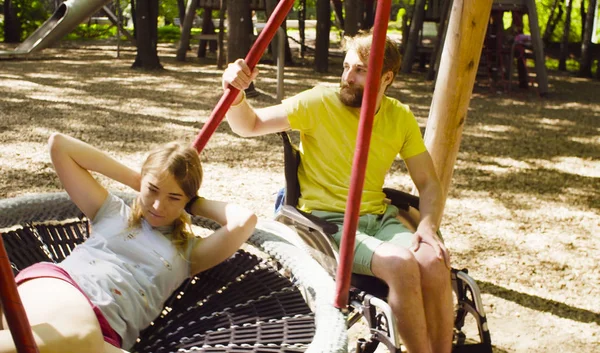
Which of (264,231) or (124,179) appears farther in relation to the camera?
(264,231)

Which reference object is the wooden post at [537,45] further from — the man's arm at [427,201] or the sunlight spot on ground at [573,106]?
the man's arm at [427,201]

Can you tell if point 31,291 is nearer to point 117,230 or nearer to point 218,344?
point 117,230

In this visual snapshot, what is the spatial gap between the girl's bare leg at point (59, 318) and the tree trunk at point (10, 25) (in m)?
16.4

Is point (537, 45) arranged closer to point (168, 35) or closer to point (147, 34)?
point (147, 34)

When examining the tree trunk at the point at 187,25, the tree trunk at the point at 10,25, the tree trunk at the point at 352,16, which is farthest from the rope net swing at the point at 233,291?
the tree trunk at the point at 10,25

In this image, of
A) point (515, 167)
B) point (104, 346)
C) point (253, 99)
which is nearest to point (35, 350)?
point (104, 346)

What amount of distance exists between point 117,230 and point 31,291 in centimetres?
37

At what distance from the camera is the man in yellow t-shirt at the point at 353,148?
2.24m

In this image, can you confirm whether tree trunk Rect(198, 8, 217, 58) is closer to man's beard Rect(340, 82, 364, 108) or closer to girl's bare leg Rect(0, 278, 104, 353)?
man's beard Rect(340, 82, 364, 108)

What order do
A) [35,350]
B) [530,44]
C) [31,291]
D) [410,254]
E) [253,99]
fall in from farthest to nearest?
[530,44] → [253,99] → [410,254] → [31,291] → [35,350]

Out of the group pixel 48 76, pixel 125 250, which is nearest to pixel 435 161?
pixel 125 250

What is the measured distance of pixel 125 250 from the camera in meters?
2.03

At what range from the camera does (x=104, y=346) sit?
5.66 feet

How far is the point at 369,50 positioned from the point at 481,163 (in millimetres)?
3750
